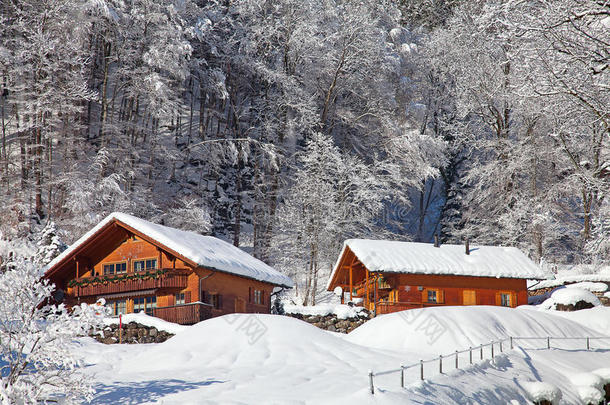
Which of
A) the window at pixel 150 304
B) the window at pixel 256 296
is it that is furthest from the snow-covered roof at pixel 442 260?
the window at pixel 150 304

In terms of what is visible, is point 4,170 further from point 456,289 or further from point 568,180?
point 568,180

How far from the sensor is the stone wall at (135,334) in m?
28.6

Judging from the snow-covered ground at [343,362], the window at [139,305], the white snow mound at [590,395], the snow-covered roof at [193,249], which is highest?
the snow-covered roof at [193,249]

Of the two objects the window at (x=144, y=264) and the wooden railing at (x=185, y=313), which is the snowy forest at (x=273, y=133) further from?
the wooden railing at (x=185, y=313)

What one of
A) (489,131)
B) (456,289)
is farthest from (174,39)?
(489,131)

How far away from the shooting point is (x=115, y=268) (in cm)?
3428

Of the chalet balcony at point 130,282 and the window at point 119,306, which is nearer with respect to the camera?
the chalet balcony at point 130,282

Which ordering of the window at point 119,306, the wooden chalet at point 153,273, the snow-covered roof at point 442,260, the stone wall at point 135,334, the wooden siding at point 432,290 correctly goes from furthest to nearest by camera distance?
the wooden siding at point 432,290
the snow-covered roof at point 442,260
the window at point 119,306
the wooden chalet at point 153,273
the stone wall at point 135,334

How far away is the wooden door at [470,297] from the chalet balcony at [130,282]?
1549 centimetres

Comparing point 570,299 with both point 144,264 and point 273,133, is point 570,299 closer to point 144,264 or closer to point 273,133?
point 144,264

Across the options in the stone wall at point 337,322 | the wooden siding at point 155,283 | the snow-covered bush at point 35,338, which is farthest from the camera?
the stone wall at point 337,322

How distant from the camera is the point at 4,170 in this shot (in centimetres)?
4100

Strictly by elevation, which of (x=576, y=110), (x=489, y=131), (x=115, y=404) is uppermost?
(x=489, y=131)

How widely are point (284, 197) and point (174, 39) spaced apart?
12998mm
